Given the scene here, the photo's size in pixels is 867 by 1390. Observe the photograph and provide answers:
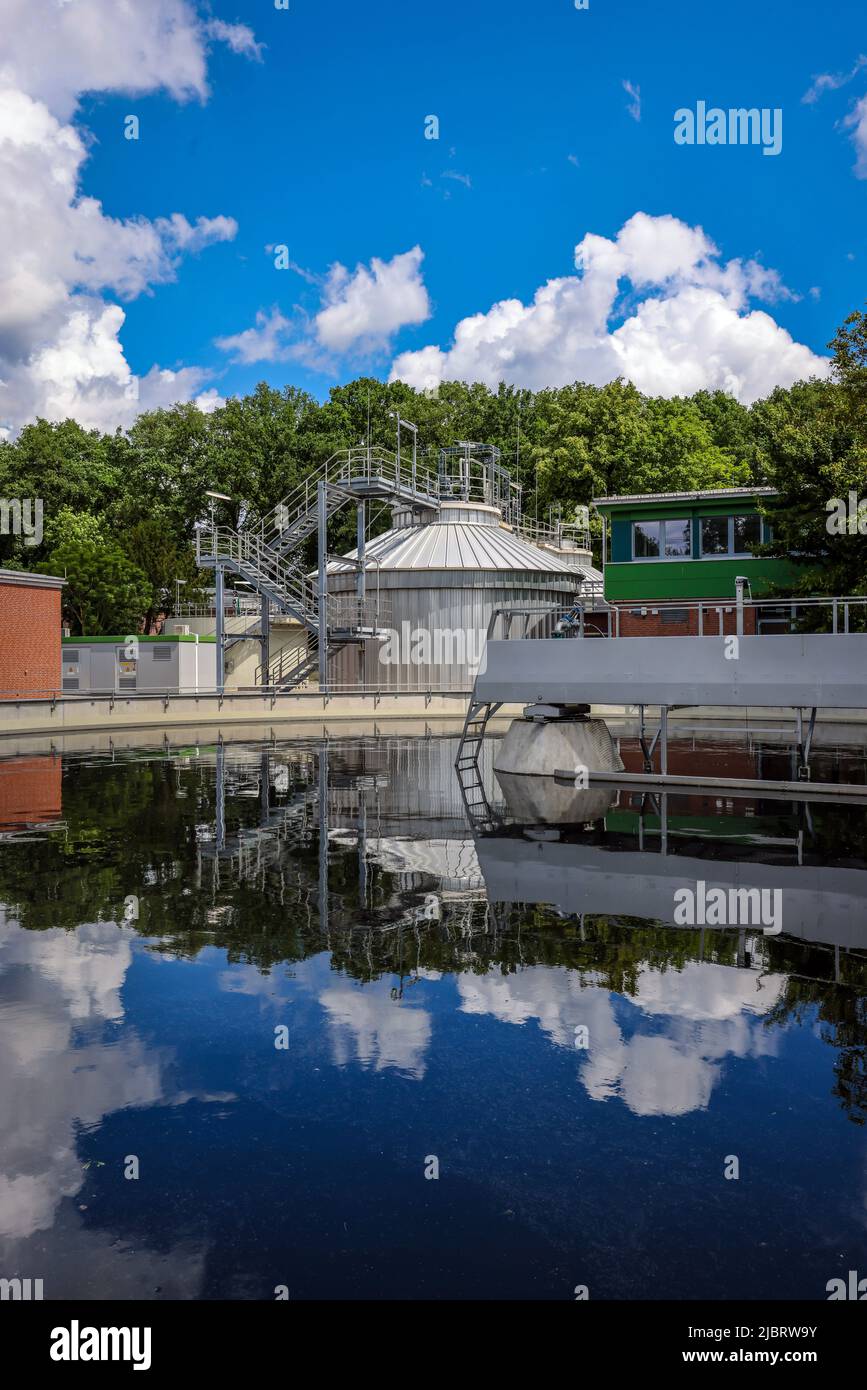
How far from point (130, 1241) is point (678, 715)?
122 ft

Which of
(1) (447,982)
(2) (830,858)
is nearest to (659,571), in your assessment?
(2) (830,858)

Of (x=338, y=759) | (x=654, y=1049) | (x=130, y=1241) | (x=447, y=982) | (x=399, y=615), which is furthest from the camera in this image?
(x=399, y=615)

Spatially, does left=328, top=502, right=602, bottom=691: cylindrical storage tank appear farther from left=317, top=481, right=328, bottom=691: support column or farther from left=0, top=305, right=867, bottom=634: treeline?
left=0, top=305, right=867, bottom=634: treeline

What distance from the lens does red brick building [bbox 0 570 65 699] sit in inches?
1452

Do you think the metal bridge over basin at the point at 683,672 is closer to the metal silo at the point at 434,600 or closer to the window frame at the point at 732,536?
the window frame at the point at 732,536

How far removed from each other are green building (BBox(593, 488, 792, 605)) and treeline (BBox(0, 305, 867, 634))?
12.5 m

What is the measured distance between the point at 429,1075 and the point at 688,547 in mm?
36917

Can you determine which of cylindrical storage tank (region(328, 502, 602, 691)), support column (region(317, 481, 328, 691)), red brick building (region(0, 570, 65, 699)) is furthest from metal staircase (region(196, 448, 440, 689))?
red brick building (region(0, 570, 65, 699))

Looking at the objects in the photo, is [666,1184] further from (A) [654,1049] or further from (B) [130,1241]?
(B) [130,1241]

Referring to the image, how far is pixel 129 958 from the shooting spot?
8844mm

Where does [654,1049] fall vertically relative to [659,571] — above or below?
below

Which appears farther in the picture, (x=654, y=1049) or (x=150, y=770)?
(x=150, y=770)

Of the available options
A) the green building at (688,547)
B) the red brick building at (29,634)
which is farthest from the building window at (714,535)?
the red brick building at (29,634)

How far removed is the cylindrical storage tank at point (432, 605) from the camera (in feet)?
146
